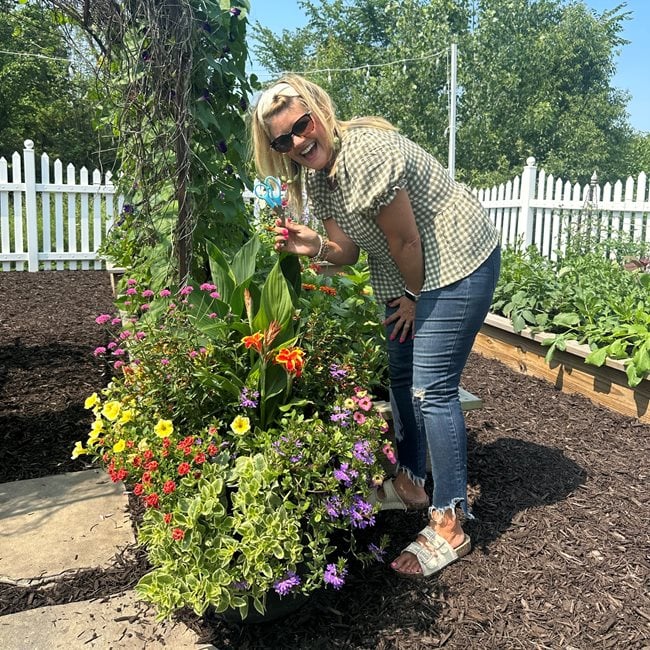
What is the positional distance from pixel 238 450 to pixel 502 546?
1116mm

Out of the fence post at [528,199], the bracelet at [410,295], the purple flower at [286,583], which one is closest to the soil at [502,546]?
the purple flower at [286,583]

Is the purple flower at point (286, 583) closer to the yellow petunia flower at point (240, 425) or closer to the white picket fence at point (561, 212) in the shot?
the yellow petunia flower at point (240, 425)

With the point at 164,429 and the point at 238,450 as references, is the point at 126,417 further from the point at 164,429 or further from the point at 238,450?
the point at 238,450

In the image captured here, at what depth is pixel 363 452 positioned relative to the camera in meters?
2.01

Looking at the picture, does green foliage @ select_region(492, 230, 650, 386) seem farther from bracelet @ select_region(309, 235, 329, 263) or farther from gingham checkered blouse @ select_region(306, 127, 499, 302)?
bracelet @ select_region(309, 235, 329, 263)

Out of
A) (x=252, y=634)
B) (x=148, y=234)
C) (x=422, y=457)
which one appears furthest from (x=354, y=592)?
(x=148, y=234)

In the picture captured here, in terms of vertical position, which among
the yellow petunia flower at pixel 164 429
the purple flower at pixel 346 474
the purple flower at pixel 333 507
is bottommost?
the purple flower at pixel 333 507

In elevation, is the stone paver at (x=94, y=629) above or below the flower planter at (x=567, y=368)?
below

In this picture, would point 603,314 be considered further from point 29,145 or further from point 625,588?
point 29,145

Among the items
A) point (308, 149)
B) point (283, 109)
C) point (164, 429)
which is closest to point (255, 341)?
point (164, 429)

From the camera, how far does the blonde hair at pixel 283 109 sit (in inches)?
76.6

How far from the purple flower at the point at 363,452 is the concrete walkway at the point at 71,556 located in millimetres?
709

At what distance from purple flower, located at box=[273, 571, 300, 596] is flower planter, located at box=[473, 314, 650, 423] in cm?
275

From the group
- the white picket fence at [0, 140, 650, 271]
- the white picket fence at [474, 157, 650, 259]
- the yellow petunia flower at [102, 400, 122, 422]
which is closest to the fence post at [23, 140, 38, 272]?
the white picket fence at [0, 140, 650, 271]
